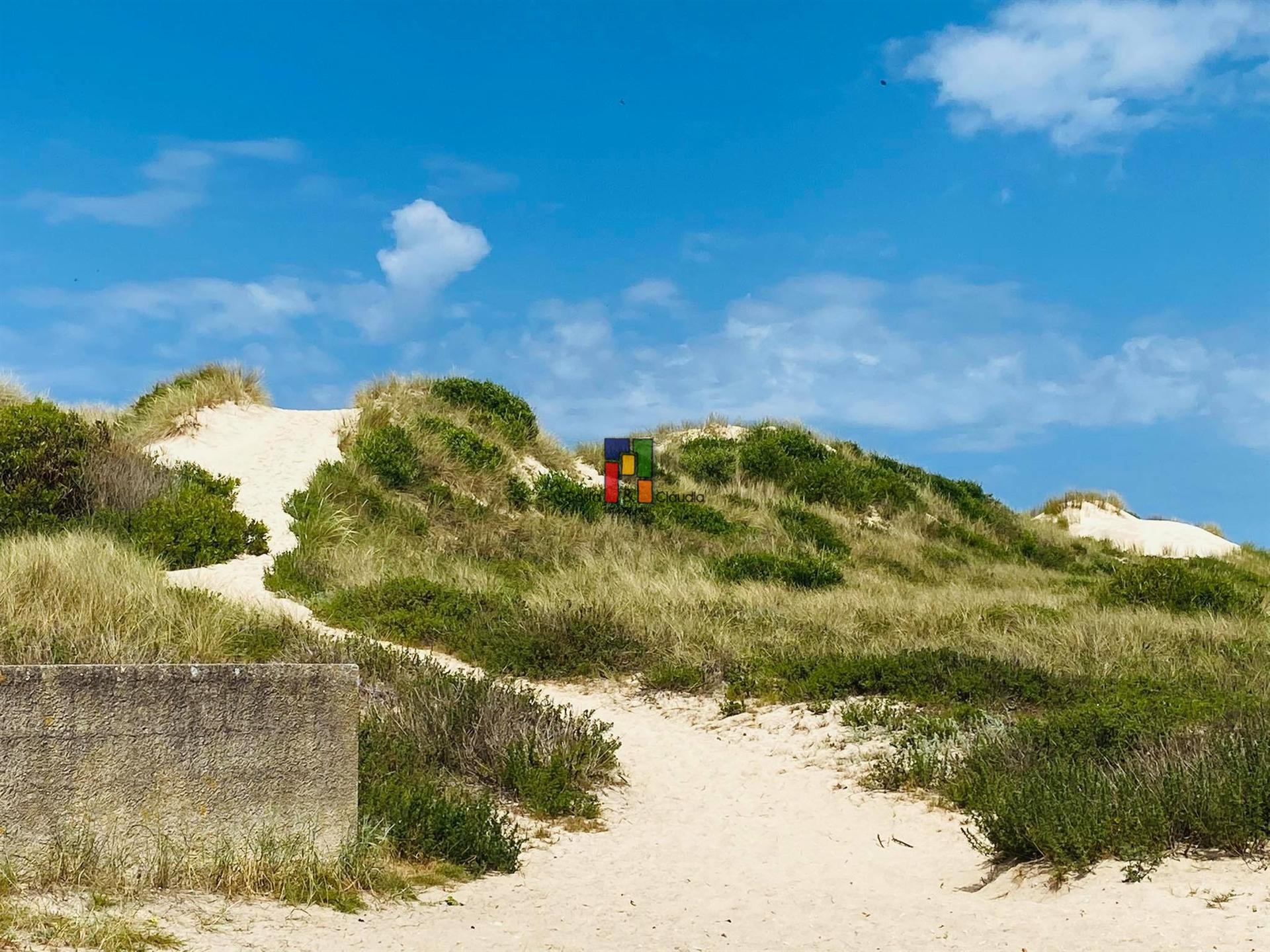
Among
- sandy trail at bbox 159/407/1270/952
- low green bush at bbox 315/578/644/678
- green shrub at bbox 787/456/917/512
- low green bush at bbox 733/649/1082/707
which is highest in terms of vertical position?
green shrub at bbox 787/456/917/512

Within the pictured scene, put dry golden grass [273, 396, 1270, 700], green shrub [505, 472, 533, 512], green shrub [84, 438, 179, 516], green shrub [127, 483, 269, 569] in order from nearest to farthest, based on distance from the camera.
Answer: dry golden grass [273, 396, 1270, 700] < green shrub [127, 483, 269, 569] < green shrub [84, 438, 179, 516] < green shrub [505, 472, 533, 512]

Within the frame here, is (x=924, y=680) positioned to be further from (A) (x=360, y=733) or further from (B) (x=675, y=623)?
(A) (x=360, y=733)

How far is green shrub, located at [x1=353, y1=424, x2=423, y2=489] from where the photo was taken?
70.1 ft

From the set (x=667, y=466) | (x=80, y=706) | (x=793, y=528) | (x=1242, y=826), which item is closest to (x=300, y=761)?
(x=80, y=706)

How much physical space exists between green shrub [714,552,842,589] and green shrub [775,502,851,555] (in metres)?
3.76

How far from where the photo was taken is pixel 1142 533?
3603cm

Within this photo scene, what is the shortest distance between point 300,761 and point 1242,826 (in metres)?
4.98

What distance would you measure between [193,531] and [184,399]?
318 inches

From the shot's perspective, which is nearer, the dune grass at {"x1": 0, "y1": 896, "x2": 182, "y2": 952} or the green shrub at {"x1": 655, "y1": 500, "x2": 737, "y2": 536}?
the dune grass at {"x1": 0, "y1": 896, "x2": 182, "y2": 952}

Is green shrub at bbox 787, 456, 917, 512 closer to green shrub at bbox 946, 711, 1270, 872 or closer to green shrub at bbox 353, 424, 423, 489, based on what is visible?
green shrub at bbox 353, 424, 423, 489

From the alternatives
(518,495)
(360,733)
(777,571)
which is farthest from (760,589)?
(518,495)

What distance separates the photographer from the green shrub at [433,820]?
252 inches

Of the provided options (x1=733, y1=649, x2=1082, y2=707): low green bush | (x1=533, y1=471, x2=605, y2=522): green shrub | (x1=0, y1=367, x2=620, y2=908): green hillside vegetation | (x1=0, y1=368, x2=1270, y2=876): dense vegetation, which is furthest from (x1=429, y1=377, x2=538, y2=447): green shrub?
(x1=733, y1=649, x2=1082, y2=707): low green bush

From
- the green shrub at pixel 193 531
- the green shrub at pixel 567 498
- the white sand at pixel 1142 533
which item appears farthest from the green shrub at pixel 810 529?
the white sand at pixel 1142 533
